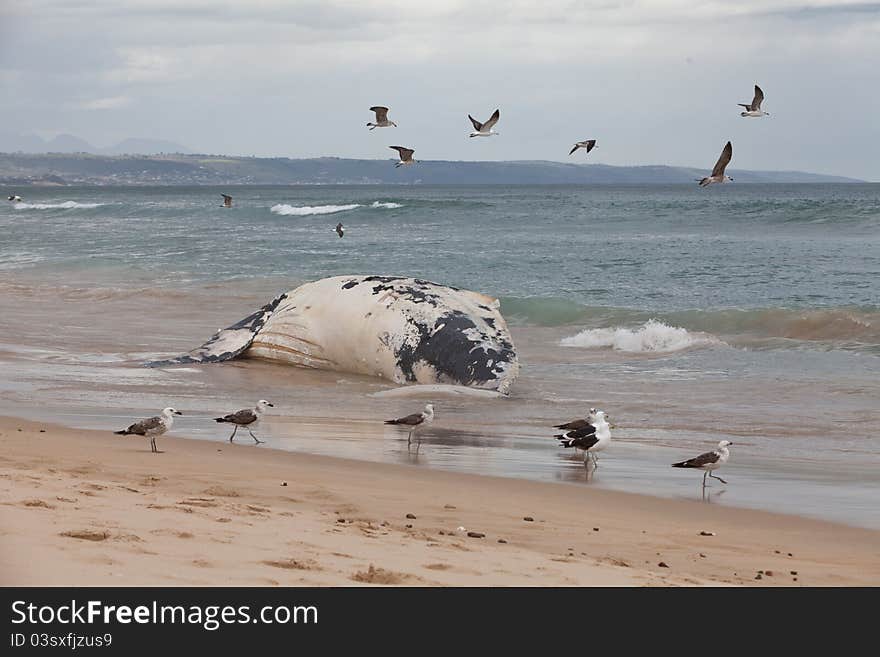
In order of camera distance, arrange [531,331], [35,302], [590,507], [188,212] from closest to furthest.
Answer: [590,507] → [531,331] → [35,302] → [188,212]

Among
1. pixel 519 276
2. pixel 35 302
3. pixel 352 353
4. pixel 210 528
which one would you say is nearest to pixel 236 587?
pixel 210 528

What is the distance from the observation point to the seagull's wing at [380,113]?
21636 mm

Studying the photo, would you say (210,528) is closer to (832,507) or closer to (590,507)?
(590,507)

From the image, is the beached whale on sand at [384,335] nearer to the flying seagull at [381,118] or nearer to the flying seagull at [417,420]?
the flying seagull at [417,420]

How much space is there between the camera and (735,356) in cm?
1589

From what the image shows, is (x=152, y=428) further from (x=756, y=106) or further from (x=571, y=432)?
(x=756, y=106)

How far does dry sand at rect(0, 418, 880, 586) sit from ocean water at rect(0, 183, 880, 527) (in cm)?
66

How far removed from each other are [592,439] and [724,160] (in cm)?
927

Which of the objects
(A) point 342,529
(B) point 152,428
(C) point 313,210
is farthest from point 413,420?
(C) point 313,210

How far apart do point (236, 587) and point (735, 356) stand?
1246cm

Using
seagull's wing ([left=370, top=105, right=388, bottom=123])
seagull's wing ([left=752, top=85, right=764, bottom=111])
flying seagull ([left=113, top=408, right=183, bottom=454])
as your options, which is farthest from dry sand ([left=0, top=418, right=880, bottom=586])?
seagull's wing ([left=752, top=85, right=764, bottom=111])

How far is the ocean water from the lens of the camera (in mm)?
9539

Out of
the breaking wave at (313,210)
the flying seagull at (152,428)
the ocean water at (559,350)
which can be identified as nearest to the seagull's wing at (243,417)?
the ocean water at (559,350)

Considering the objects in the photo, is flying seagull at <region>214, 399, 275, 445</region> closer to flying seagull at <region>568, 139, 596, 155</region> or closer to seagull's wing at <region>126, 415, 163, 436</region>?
seagull's wing at <region>126, 415, 163, 436</region>
